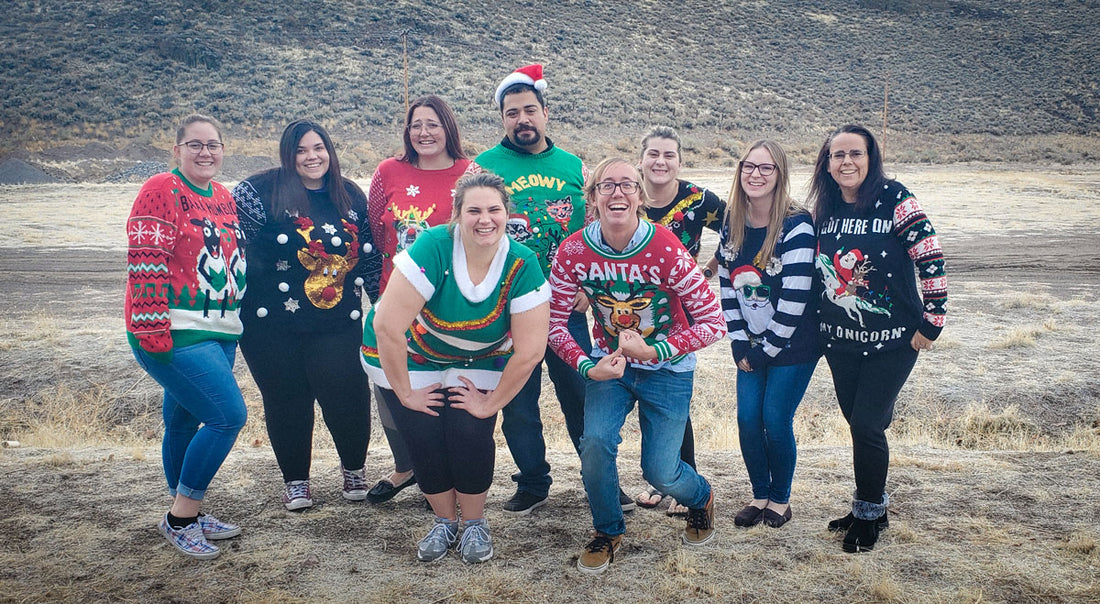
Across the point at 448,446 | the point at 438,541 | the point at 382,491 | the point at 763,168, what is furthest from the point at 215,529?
the point at 763,168

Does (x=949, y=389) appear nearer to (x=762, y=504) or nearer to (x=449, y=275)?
(x=762, y=504)

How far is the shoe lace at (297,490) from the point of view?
4219 mm

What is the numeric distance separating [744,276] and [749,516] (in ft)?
4.16

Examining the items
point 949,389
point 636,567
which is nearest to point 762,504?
point 636,567

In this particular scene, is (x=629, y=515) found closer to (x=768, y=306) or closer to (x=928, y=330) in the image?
(x=768, y=306)

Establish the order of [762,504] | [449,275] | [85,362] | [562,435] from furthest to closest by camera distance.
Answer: [85,362]
[562,435]
[762,504]
[449,275]

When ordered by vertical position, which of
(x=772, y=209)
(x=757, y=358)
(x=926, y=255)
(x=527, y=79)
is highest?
(x=527, y=79)

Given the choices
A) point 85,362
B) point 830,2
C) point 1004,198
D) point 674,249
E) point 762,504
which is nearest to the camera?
point 674,249

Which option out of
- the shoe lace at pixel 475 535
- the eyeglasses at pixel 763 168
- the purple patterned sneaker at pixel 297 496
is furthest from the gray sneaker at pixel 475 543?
the eyeglasses at pixel 763 168

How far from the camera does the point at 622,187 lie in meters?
3.40

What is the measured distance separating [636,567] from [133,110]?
116 ft

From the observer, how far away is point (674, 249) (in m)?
3.43

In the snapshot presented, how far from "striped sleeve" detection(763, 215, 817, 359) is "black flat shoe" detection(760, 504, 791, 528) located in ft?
2.92

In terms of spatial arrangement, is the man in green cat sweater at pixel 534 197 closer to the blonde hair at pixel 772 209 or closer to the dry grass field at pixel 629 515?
the dry grass field at pixel 629 515
